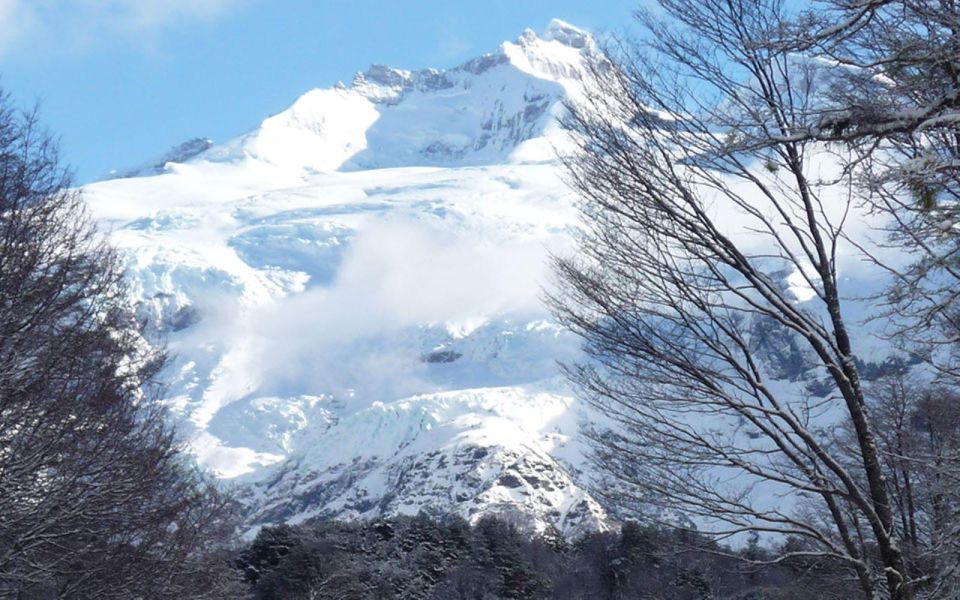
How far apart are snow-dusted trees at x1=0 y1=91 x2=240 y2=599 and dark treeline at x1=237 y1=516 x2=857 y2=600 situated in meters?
30.2

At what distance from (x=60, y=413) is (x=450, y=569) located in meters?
46.7

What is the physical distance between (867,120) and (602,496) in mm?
4013

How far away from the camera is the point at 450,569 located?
5481 centimetres

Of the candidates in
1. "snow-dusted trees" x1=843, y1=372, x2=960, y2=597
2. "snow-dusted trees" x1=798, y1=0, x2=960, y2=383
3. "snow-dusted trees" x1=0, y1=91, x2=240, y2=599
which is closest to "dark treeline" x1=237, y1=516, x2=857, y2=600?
"snow-dusted trees" x1=843, y1=372, x2=960, y2=597

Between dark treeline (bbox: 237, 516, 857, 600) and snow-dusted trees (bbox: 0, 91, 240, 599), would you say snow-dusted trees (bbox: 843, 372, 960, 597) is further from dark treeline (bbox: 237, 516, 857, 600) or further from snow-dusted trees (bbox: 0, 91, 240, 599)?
dark treeline (bbox: 237, 516, 857, 600)

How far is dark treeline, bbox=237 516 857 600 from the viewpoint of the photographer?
145ft

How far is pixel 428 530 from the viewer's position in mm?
64062

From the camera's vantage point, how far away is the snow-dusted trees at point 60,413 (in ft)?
31.2

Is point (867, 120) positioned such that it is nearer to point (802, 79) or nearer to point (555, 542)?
point (802, 79)

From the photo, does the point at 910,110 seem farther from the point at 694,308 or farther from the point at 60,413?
the point at 60,413

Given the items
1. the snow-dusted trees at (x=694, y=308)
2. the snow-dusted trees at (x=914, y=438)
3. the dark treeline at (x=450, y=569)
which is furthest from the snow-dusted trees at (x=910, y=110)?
the dark treeline at (x=450, y=569)

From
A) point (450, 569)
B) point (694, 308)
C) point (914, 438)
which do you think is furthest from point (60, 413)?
point (450, 569)

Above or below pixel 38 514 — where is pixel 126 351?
above

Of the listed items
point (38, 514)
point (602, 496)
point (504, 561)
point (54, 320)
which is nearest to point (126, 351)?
point (54, 320)
